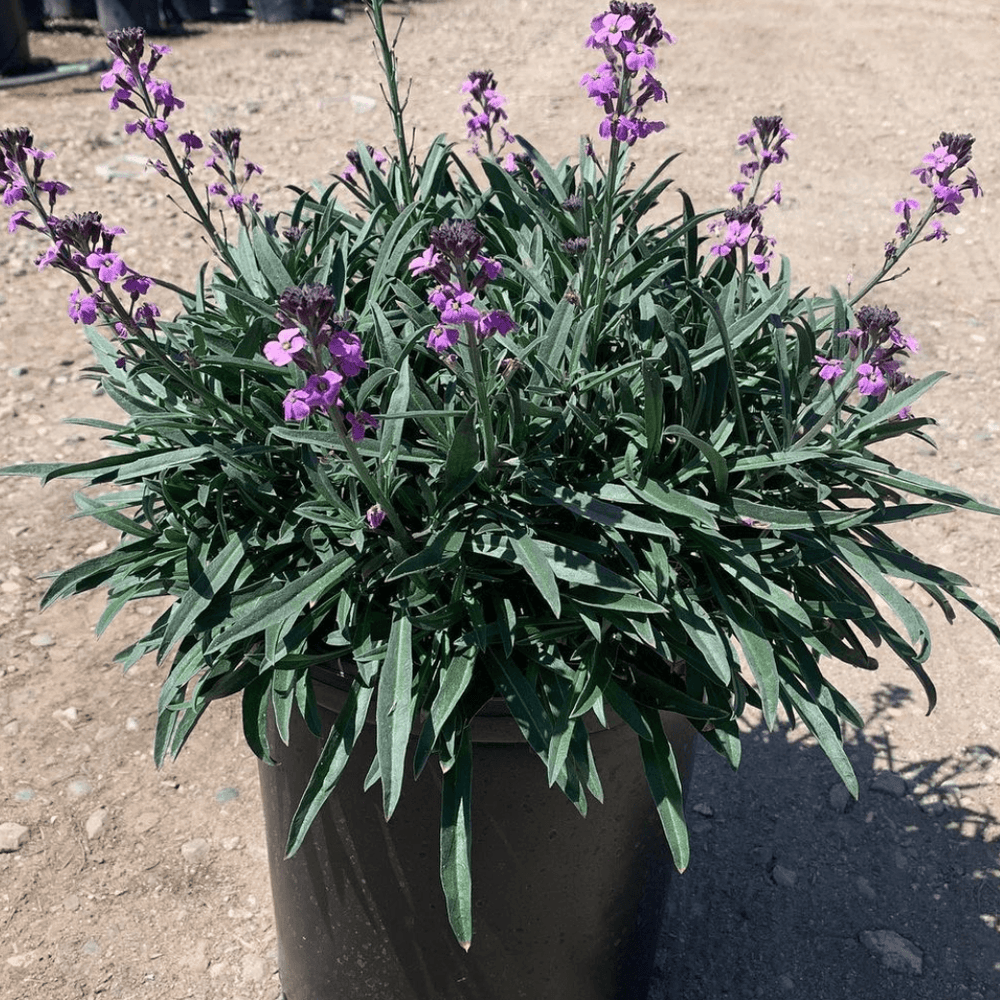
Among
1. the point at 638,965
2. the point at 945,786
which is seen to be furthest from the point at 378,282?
the point at 945,786

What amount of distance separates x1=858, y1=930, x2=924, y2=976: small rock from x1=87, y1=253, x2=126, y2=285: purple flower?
87.2 inches

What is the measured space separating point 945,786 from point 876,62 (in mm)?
8151

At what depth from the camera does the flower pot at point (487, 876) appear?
188 centimetres

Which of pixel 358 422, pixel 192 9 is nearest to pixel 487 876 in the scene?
pixel 358 422

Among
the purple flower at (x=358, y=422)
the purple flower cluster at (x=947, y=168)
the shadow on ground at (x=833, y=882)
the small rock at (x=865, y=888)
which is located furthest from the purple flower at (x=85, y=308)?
the small rock at (x=865, y=888)

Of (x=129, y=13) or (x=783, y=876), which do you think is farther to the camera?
(x=129, y=13)

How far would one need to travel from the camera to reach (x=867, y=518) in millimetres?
1868

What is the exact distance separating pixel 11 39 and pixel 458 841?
9676mm

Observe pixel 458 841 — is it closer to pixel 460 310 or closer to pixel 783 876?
pixel 460 310

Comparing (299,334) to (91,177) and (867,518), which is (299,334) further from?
(91,177)

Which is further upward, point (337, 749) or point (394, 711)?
point (394, 711)

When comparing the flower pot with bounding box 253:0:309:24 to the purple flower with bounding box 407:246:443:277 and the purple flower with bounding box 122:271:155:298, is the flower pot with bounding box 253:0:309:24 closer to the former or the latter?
the purple flower with bounding box 122:271:155:298

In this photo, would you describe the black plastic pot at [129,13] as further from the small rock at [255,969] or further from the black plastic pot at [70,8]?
the small rock at [255,969]

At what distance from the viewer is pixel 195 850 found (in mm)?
2912
